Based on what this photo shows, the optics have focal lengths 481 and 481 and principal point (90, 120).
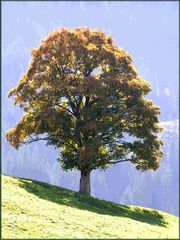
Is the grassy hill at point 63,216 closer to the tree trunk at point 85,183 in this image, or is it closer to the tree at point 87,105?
the tree trunk at point 85,183

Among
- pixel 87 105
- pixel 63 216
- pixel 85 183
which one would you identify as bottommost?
pixel 63 216

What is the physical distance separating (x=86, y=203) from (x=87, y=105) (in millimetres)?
14779

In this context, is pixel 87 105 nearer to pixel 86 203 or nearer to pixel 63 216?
pixel 86 203

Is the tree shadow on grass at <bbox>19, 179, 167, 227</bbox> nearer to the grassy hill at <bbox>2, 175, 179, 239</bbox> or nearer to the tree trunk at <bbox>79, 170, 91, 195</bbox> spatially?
the grassy hill at <bbox>2, 175, 179, 239</bbox>

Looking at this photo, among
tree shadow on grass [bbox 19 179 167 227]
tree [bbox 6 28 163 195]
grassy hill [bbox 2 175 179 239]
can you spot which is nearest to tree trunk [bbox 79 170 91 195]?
tree [bbox 6 28 163 195]

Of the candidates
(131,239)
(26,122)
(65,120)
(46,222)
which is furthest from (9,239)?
(26,122)

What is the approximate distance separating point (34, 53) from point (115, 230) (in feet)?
101

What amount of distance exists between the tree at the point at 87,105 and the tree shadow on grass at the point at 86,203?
5.44 m

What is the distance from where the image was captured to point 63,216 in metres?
33.9

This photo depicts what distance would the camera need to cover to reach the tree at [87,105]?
5231cm

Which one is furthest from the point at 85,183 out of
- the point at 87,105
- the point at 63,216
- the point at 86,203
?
the point at 63,216

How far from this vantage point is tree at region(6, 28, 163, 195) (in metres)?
52.3

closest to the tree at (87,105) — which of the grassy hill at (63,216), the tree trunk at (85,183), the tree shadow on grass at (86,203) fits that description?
the tree trunk at (85,183)

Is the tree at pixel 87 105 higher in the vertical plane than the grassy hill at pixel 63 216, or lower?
higher
